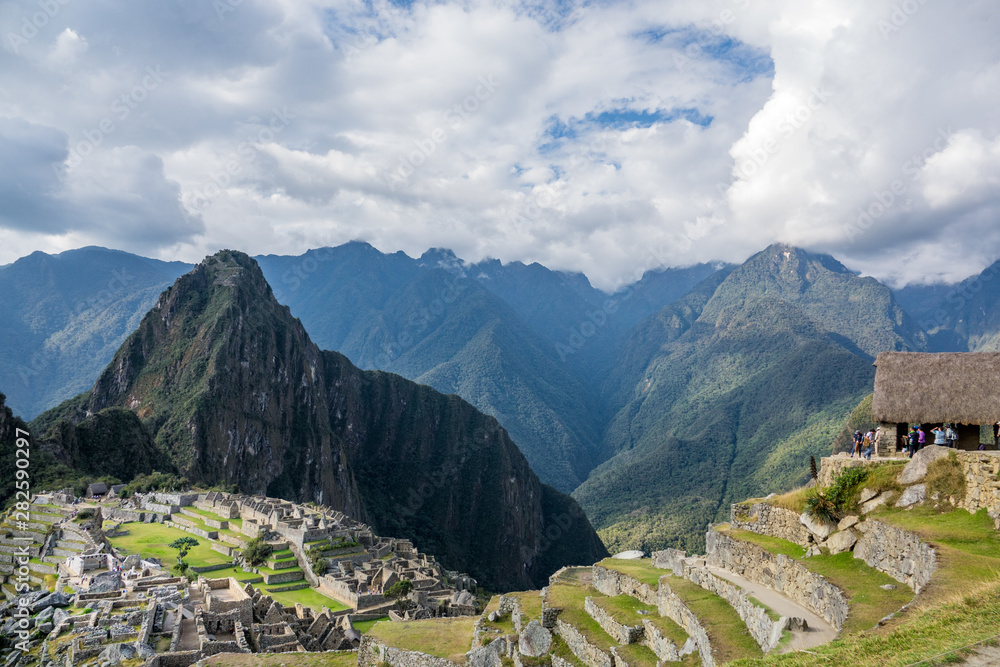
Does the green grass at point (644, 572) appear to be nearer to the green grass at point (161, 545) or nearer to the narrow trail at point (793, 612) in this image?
the narrow trail at point (793, 612)

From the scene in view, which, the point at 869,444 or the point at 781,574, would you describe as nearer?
the point at 781,574

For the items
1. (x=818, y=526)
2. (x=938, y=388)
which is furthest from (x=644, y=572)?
(x=938, y=388)

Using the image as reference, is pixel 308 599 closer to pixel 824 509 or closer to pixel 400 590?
pixel 400 590

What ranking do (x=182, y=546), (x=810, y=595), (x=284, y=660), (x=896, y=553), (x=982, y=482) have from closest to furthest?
(x=896, y=553) → (x=982, y=482) → (x=810, y=595) → (x=284, y=660) → (x=182, y=546)

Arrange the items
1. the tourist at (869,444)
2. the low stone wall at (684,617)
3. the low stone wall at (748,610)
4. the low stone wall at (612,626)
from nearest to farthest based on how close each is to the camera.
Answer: the low stone wall at (748,610)
the low stone wall at (684,617)
the low stone wall at (612,626)
the tourist at (869,444)

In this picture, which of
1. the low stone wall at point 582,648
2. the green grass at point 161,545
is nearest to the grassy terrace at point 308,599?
the green grass at point 161,545

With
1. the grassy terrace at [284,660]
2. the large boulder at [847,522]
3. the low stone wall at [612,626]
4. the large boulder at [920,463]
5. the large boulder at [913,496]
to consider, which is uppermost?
the large boulder at [920,463]

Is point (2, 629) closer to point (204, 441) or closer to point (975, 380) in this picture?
point (975, 380)
